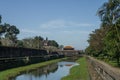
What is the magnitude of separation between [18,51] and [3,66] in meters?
40.1

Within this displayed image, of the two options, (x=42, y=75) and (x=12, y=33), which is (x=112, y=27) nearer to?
(x=42, y=75)

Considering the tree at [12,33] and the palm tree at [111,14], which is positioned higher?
the tree at [12,33]

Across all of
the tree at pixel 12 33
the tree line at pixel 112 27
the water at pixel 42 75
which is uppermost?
the tree at pixel 12 33

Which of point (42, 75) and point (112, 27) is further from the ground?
point (112, 27)

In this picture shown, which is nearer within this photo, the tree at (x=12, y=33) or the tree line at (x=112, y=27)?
the tree line at (x=112, y=27)

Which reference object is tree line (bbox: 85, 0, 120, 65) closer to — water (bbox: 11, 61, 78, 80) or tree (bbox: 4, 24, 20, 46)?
water (bbox: 11, 61, 78, 80)

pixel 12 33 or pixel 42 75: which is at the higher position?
pixel 12 33

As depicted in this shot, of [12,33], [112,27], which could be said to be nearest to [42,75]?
[112,27]

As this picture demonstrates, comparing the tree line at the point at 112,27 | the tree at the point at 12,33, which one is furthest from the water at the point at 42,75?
the tree at the point at 12,33

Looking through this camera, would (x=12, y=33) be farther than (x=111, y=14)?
Yes

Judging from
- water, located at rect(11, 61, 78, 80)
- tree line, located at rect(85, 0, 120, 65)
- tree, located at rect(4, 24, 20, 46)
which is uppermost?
tree, located at rect(4, 24, 20, 46)

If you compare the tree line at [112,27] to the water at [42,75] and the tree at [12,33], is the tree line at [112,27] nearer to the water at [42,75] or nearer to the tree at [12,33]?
Result: the water at [42,75]

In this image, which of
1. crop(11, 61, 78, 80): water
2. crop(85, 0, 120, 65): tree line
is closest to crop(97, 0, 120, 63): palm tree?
crop(85, 0, 120, 65): tree line

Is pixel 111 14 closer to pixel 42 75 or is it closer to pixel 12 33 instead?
pixel 42 75
